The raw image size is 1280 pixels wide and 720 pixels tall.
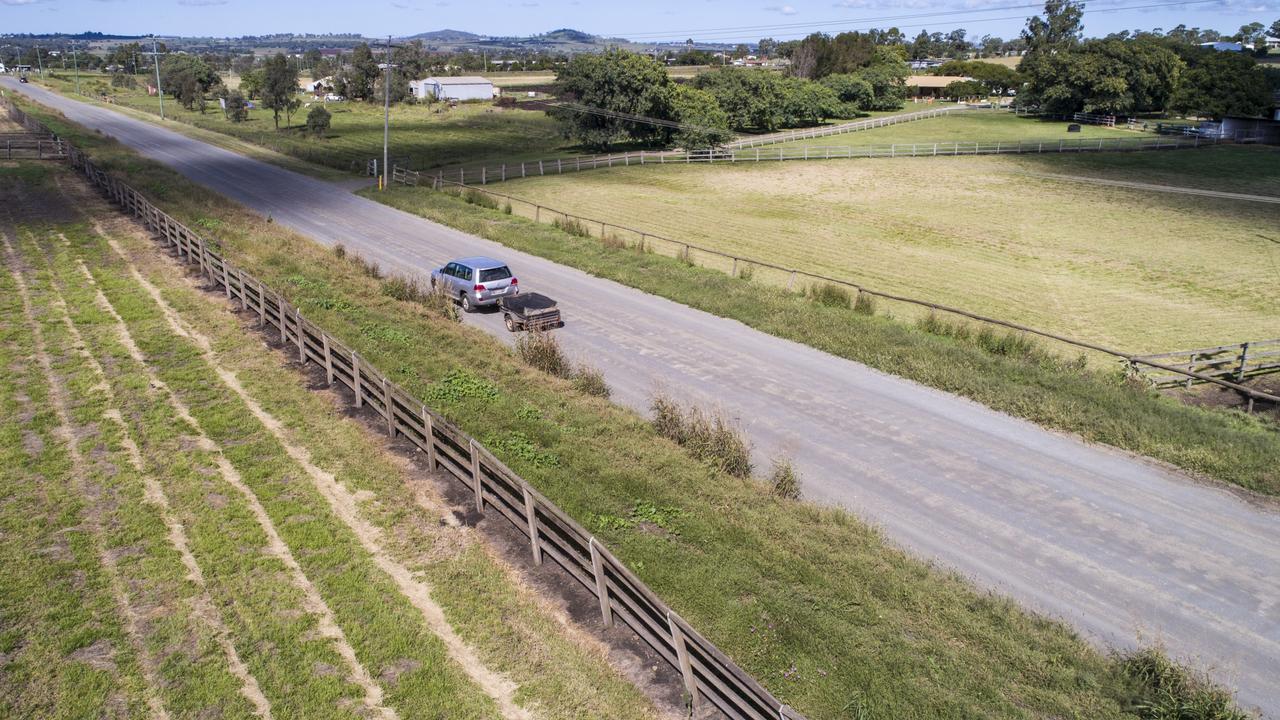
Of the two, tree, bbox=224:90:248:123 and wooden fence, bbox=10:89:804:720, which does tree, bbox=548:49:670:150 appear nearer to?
tree, bbox=224:90:248:123

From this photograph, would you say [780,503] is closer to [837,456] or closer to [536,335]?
[837,456]

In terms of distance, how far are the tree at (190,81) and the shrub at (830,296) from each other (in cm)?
10980

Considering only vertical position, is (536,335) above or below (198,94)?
below

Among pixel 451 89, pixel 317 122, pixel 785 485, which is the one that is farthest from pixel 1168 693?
pixel 451 89

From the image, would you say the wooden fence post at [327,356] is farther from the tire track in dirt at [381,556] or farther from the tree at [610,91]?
the tree at [610,91]

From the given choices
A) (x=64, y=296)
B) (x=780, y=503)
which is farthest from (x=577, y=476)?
(x=64, y=296)

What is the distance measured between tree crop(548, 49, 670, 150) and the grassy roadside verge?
42.6 m

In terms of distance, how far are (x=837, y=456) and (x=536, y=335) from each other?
922 cm

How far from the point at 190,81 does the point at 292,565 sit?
12278 centimetres

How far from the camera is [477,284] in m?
27.2

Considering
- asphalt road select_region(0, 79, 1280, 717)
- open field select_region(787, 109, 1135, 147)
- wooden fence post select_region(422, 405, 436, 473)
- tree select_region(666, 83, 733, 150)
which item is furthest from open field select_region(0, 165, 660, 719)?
open field select_region(787, 109, 1135, 147)

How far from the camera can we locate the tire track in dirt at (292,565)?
10148 mm

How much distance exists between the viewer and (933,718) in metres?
9.73

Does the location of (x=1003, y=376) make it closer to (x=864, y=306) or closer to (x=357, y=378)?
(x=864, y=306)
